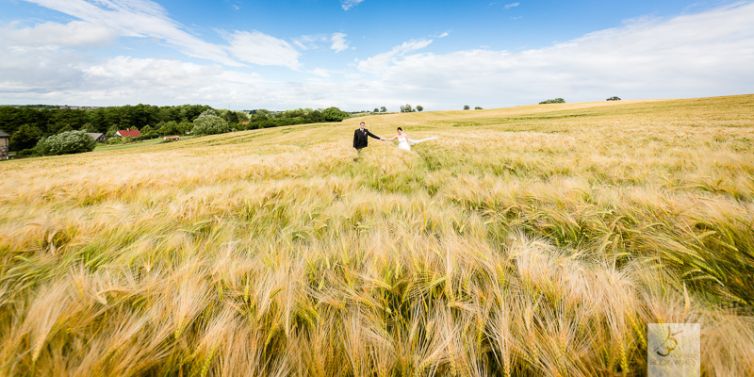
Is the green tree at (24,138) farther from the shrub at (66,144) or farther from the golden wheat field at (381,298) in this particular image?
the golden wheat field at (381,298)

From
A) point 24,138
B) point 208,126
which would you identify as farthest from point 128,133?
point 208,126

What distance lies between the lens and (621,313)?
0.86m

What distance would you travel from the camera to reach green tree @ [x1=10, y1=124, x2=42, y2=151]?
56250 millimetres

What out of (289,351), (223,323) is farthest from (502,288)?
(223,323)

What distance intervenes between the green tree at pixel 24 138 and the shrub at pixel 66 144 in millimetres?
23304

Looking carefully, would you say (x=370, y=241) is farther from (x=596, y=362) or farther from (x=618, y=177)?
(x=618, y=177)

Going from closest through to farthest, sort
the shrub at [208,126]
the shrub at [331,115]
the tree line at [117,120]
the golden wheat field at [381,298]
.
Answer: the golden wheat field at [381,298] < the shrub at [208,126] < the tree line at [117,120] < the shrub at [331,115]

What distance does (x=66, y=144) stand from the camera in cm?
4216

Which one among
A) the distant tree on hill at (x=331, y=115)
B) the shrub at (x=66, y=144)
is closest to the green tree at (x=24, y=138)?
the shrub at (x=66, y=144)

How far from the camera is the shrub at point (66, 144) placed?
42269mm

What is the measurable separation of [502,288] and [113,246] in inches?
89.6

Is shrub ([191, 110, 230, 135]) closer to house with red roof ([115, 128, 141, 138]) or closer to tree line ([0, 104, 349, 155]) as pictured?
tree line ([0, 104, 349, 155])

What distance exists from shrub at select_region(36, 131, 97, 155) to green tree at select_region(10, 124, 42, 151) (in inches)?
917

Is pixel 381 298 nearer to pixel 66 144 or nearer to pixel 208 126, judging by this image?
pixel 66 144
